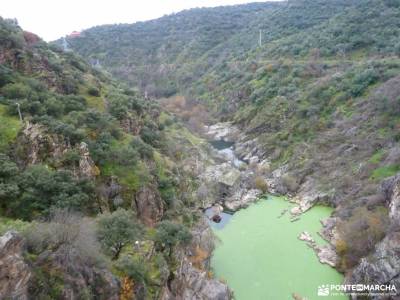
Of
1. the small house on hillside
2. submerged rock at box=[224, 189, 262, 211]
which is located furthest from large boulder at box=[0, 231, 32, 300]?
the small house on hillside

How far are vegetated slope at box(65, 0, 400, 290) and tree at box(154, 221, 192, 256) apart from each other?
39.0 feet

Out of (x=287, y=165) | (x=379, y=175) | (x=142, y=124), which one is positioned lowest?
(x=287, y=165)

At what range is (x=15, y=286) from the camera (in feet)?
39.4

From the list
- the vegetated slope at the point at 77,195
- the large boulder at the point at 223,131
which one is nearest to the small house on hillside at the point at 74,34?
the large boulder at the point at 223,131

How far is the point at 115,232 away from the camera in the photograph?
61.3 ft

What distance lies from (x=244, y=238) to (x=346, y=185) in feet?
39.2

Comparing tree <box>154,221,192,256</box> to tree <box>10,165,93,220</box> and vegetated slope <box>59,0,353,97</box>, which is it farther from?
vegetated slope <box>59,0,353,97</box>

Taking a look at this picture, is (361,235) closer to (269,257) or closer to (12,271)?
(269,257)

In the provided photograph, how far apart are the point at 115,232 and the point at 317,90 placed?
4462cm

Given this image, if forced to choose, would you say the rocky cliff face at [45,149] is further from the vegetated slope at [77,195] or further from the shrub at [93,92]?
the shrub at [93,92]

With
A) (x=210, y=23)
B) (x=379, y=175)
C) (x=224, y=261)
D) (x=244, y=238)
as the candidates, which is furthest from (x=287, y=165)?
(x=210, y=23)

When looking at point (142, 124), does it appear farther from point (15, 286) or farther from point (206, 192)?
point (15, 286)

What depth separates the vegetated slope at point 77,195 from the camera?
13.9 meters

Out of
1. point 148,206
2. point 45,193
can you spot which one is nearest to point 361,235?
point 148,206
